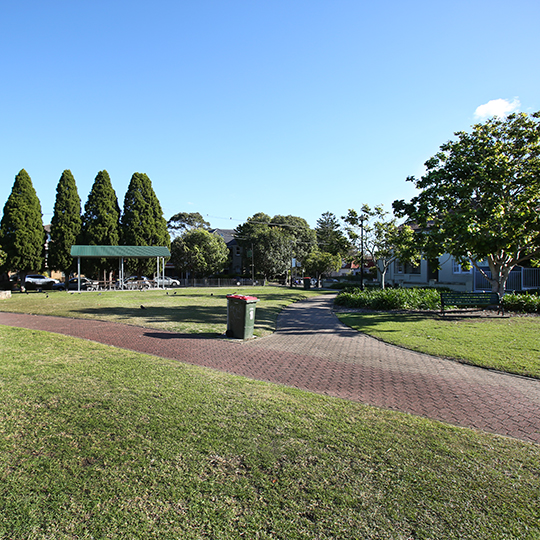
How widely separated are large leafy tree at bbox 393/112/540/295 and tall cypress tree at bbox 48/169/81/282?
99.2ft

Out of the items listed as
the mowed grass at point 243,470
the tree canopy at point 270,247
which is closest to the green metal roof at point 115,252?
the tree canopy at point 270,247

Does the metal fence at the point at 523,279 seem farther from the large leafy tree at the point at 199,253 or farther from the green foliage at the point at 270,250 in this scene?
the large leafy tree at the point at 199,253

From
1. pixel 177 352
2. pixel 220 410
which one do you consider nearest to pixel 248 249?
pixel 177 352

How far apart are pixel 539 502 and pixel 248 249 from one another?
5028 cm

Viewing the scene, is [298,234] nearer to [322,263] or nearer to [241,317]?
[322,263]

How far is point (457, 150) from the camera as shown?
15.9 m

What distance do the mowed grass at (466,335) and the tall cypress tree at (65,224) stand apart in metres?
29.0

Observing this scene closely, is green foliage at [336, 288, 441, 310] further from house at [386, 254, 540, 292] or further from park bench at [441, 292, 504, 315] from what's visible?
house at [386, 254, 540, 292]

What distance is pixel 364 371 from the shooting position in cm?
686

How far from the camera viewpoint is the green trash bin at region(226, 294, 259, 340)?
960 centimetres

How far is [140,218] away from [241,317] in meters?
32.4

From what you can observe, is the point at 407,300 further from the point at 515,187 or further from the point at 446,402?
the point at 446,402

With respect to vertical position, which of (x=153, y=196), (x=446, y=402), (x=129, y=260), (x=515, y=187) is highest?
(x=153, y=196)

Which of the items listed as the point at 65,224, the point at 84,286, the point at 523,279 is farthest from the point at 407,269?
the point at 65,224
